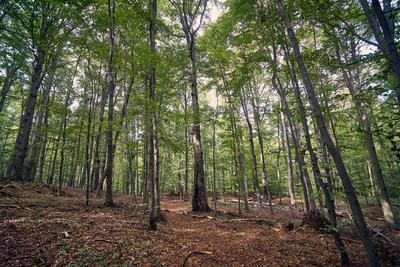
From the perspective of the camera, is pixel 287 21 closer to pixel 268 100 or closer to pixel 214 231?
pixel 214 231

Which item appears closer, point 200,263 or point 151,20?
point 200,263

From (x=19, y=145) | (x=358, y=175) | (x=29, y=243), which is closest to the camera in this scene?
(x=29, y=243)

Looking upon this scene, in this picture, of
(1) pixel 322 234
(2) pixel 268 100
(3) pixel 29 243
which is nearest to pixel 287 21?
(1) pixel 322 234

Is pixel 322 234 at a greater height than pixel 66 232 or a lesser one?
lesser

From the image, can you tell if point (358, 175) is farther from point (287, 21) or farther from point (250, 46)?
point (287, 21)

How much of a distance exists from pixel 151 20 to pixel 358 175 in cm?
2110

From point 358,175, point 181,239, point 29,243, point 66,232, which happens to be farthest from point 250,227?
point 358,175

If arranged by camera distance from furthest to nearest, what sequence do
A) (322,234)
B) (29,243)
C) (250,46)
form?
(250,46) < (322,234) < (29,243)

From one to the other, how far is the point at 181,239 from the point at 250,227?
11.0 ft

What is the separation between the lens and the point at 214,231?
7016 mm

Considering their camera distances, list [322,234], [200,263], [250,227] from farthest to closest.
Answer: [250,227]
[322,234]
[200,263]

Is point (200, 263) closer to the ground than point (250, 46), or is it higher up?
closer to the ground

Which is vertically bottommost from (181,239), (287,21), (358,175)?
(181,239)

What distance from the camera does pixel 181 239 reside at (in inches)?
232
